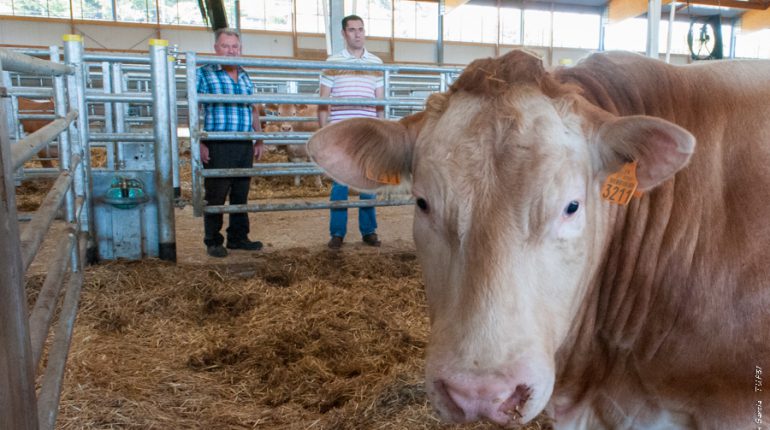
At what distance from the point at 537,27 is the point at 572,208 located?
2875 centimetres

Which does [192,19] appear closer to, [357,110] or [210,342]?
[357,110]

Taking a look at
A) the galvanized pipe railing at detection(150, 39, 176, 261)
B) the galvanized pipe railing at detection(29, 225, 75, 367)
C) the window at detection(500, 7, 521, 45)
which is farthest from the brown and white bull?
the window at detection(500, 7, 521, 45)

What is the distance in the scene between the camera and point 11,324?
1.20 metres

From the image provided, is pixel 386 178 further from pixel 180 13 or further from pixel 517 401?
pixel 180 13

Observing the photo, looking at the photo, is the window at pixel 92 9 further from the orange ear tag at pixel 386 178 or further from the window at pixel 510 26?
the orange ear tag at pixel 386 178

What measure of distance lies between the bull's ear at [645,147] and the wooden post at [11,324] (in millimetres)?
1457

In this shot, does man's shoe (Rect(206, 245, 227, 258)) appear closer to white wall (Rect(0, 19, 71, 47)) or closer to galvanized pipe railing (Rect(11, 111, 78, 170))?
galvanized pipe railing (Rect(11, 111, 78, 170))

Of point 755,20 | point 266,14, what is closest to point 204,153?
point 266,14

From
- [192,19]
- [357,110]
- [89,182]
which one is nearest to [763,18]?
[192,19]

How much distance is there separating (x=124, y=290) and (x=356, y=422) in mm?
2274

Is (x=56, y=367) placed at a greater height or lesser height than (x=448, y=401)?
lesser

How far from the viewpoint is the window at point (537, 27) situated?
2811cm

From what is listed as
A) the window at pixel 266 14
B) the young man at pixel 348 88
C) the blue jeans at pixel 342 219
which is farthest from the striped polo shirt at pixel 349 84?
the window at pixel 266 14

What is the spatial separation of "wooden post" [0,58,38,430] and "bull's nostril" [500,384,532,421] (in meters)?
1.01
